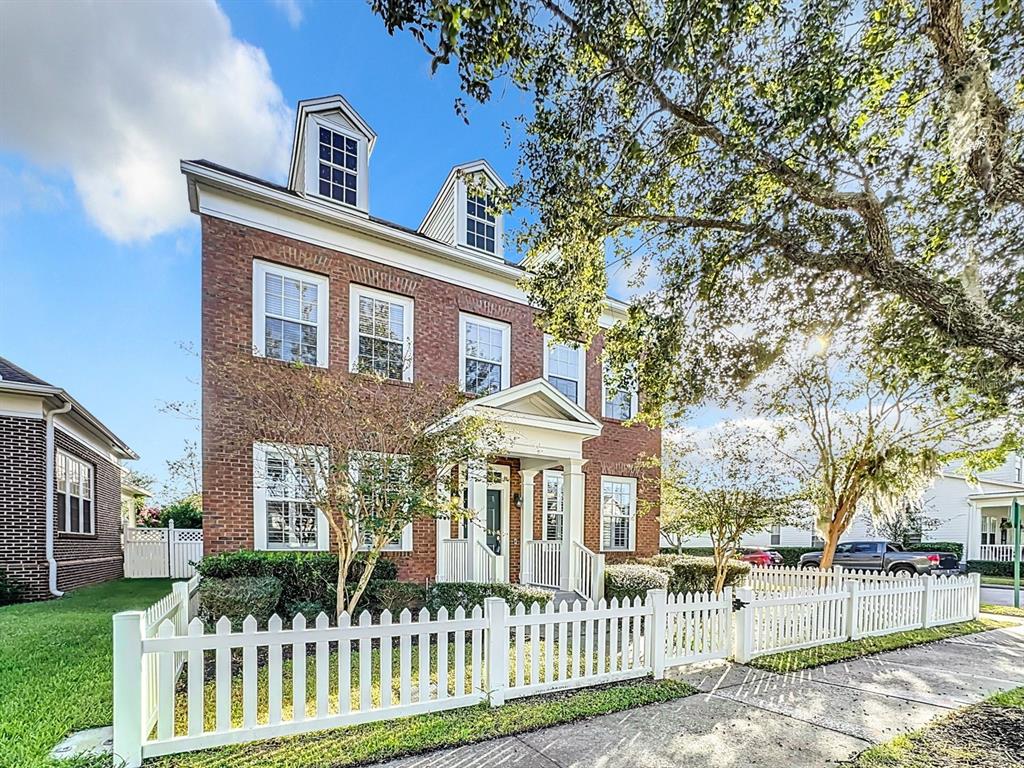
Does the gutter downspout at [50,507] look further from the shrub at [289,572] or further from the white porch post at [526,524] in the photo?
the white porch post at [526,524]

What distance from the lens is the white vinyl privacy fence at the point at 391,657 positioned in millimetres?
3904

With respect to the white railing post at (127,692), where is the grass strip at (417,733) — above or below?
below

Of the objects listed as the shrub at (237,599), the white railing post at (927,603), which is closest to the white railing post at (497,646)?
the shrub at (237,599)

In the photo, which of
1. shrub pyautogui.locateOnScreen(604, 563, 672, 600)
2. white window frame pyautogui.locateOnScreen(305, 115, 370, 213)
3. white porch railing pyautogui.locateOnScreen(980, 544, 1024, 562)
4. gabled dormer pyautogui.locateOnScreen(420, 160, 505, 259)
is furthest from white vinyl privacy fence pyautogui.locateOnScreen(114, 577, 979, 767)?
white porch railing pyautogui.locateOnScreen(980, 544, 1024, 562)

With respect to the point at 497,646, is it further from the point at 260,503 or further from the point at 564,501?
the point at 564,501

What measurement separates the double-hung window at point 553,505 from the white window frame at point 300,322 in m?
5.93

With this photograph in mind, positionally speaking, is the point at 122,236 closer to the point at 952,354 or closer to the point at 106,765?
the point at 106,765

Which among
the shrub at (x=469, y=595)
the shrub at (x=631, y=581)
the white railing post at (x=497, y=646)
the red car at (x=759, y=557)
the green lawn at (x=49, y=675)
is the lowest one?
the red car at (x=759, y=557)

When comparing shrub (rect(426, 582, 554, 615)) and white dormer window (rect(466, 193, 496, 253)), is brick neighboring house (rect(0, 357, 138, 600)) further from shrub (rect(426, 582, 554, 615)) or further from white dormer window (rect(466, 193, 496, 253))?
white dormer window (rect(466, 193, 496, 253))

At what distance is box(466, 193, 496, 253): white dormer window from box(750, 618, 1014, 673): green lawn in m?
9.47

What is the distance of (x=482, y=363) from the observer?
479 inches

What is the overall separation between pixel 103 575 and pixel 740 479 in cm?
1681

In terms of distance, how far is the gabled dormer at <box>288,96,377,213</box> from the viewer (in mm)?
10258

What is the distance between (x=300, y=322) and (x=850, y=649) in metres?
10.2
